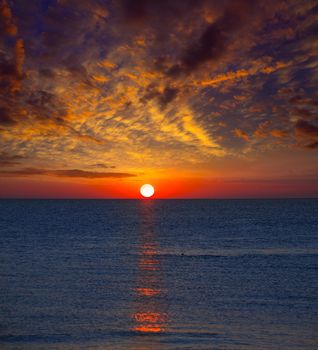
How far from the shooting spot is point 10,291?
102ft

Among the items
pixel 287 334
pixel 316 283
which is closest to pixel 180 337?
pixel 287 334

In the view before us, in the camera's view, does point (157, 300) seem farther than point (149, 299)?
No

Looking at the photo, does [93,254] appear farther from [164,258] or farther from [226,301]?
[226,301]

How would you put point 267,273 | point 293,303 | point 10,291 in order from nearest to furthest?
point 293,303 → point 10,291 → point 267,273

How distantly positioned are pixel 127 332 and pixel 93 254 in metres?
31.8

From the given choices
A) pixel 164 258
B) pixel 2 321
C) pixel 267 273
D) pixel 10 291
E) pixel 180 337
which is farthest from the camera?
pixel 164 258

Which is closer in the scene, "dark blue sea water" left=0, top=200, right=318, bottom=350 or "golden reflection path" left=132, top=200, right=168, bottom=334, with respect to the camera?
"dark blue sea water" left=0, top=200, right=318, bottom=350

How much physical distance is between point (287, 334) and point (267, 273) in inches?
731

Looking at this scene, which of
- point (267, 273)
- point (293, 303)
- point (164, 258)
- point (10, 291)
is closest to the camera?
point (293, 303)

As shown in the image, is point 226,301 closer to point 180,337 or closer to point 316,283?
point 180,337

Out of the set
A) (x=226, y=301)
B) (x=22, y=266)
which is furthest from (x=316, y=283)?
(x=22, y=266)

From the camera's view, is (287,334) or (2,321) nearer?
(287,334)

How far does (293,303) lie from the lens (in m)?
29.0

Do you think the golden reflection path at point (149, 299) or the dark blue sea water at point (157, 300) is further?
the golden reflection path at point (149, 299)
